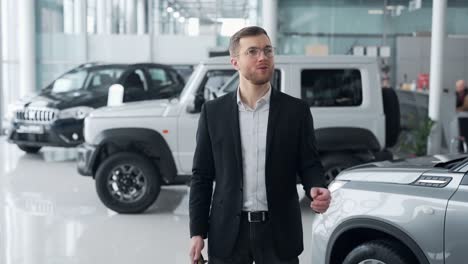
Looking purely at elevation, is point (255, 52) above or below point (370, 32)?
below

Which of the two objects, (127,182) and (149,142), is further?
(127,182)

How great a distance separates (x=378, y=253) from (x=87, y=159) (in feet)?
13.3

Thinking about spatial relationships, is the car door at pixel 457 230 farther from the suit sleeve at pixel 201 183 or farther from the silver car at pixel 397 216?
the suit sleeve at pixel 201 183

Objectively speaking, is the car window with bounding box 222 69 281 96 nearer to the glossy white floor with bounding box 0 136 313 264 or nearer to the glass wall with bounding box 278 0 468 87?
the glossy white floor with bounding box 0 136 313 264

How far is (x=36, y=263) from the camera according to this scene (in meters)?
4.89

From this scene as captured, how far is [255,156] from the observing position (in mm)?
2471

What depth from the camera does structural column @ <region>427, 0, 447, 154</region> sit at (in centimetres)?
1007

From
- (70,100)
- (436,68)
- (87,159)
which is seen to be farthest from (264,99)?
(436,68)

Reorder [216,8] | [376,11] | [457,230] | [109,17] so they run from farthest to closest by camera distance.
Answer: [109,17], [216,8], [376,11], [457,230]

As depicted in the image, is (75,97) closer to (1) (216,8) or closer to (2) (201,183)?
(1) (216,8)

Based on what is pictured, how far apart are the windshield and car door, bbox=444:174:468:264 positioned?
28.4ft

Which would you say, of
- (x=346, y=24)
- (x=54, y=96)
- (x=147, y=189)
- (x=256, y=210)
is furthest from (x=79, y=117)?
(x=256, y=210)

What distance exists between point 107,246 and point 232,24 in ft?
34.9

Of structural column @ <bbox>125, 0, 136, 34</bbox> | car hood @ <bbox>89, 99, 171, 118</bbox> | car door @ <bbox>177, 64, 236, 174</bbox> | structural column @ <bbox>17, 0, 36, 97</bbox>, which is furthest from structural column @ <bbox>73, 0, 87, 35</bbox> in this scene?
car door @ <bbox>177, 64, 236, 174</bbox>
